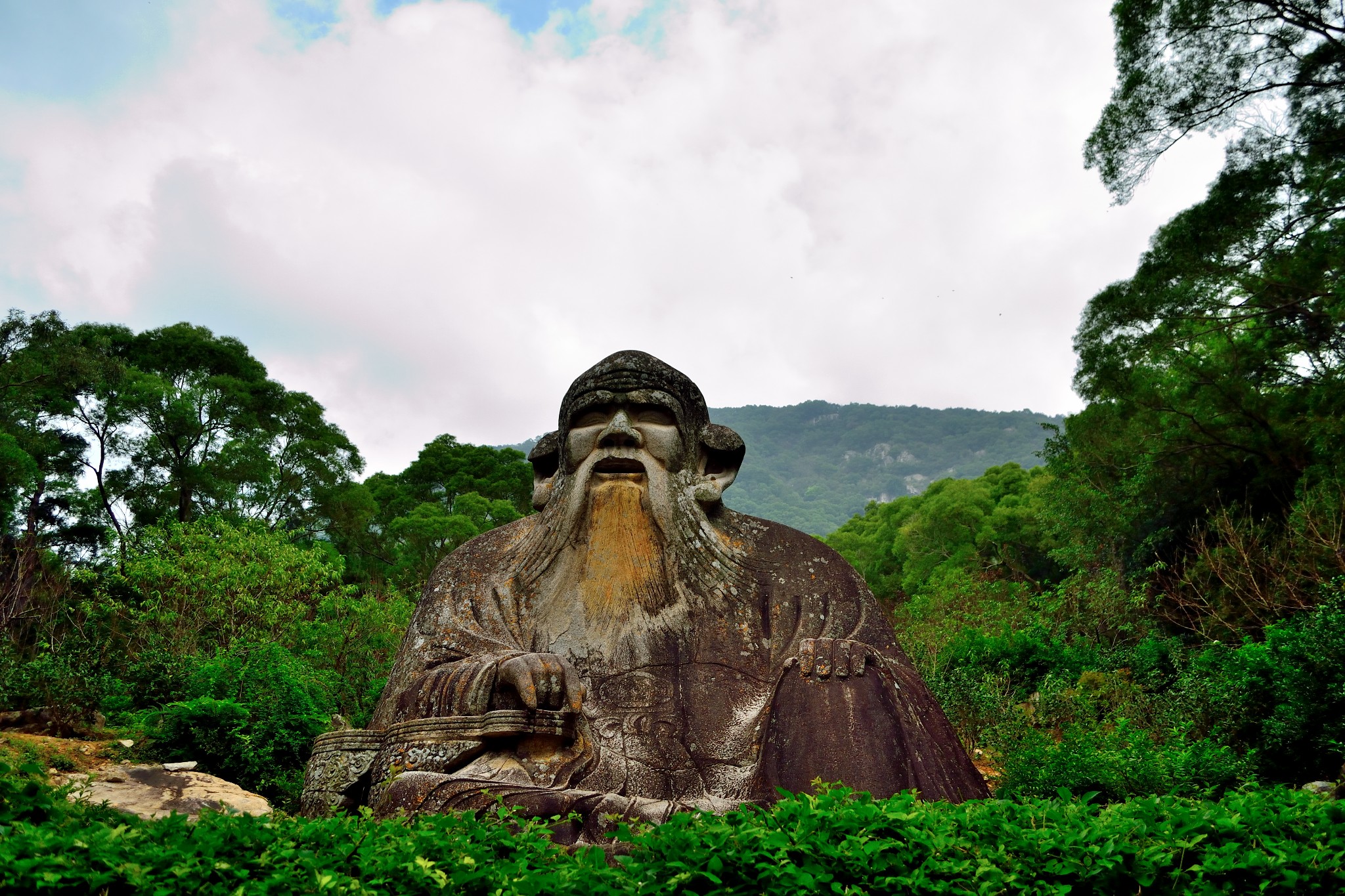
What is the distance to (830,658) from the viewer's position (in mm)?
4609

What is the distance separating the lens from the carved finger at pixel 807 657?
181 inches

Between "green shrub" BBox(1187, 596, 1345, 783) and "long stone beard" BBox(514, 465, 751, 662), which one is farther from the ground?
"long stone beard" BBox(514, 465, 751, 662)

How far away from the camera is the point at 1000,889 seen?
9.25 ft


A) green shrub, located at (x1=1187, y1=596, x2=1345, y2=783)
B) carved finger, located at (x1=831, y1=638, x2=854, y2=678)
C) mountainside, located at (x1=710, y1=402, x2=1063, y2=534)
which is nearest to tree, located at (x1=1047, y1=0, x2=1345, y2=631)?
green shrub, located at (x1=1187, y1=596, x2=1345, y2=783)

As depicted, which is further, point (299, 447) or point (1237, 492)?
point (299, 447)

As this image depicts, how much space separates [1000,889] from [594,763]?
2.22 m

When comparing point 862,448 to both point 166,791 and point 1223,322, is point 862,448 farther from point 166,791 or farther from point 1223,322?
point 166,791

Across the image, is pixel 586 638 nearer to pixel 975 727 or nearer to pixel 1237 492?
pixel 975 727

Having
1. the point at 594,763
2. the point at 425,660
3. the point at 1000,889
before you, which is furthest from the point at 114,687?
the point at 1000,889

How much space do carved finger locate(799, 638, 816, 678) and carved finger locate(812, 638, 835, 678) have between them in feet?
0.04

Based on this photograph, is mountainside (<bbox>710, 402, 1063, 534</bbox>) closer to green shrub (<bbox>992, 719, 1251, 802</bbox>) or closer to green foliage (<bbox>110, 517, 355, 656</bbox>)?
green foliage (<bbox>110, 517, 355, 656</bbox>)

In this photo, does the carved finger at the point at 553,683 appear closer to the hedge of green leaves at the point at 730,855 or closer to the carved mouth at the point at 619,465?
the carved mouth at the point at 619,465

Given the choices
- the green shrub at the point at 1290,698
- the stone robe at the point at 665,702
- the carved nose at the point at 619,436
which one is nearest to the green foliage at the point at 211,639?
the stone robe at the point at 665,702

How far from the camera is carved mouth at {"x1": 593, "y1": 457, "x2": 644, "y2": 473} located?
551cm
